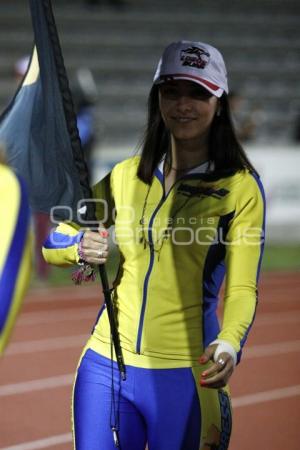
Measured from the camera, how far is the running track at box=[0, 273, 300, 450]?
5637mm

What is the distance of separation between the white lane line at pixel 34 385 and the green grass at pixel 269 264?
3.24m

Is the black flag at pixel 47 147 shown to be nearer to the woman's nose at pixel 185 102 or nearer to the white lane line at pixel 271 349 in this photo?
the woman's nose at pixel 185 102

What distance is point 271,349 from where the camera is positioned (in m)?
8.04

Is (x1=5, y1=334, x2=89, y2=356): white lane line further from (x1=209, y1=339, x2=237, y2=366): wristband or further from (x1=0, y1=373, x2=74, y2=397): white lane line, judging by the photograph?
(x1=209, y1=339, x2=237, y2=366): wristband

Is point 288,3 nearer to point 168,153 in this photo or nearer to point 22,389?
point 22,389

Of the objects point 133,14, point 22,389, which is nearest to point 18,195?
point 22,389

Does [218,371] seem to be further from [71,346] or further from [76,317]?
[76,317]

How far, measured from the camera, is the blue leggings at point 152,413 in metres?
2.91

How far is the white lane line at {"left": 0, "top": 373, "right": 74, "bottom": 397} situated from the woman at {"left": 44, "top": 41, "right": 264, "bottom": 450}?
11.8 feet

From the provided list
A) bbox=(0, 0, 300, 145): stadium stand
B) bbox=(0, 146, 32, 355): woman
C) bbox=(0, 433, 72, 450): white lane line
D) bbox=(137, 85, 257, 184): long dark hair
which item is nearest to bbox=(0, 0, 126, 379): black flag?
bbox=(137, 85, 257, 184): long dark hair

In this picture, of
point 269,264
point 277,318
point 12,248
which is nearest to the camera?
point 12,248

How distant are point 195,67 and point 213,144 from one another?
9.9 inches

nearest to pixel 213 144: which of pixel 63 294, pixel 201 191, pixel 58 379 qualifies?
pixel 201 191

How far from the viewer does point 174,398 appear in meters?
2.93
